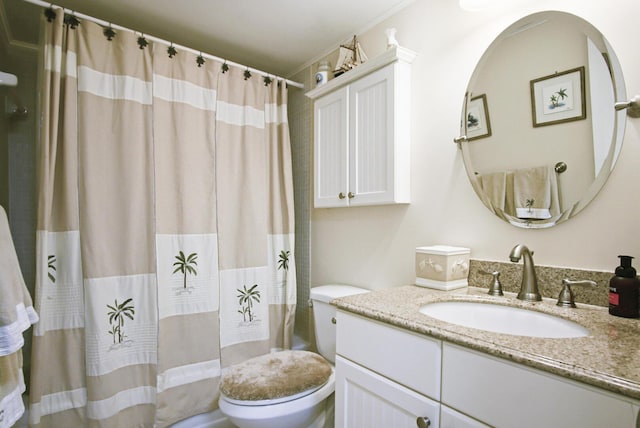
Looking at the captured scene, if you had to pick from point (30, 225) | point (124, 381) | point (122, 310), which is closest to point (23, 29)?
point (30, 225)

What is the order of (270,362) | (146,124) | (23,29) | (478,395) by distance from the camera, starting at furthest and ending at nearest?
(23,29), (146,124), (270,362), (478,395)

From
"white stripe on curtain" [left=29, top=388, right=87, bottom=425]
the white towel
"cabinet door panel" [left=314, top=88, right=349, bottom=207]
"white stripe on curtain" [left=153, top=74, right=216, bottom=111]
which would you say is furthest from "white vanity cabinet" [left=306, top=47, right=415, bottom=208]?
"white stripe on curtain" [left=29, top=388, right=87, bottom=425]

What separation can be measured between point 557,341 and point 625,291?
0.33 m

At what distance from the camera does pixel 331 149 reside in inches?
73.2

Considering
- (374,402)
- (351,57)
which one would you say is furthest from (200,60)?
(374,402)

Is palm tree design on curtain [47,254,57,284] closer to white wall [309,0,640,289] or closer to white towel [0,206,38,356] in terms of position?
white towel [0,206,38,356]

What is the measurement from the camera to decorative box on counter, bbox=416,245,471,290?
123 cm

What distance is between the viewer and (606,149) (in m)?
0.98

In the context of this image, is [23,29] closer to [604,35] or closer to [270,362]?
[270,362]

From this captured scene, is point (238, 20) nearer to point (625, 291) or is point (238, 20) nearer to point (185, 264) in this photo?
point (185, 264)

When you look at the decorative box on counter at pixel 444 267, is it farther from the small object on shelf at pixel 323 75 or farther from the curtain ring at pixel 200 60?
the curtain ring at pixel 200 60

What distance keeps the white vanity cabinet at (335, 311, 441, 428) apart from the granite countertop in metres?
0.05

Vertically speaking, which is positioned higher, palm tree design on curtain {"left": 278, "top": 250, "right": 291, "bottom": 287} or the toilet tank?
palm tree design on curtain {"left": 278, "top": 250, "right": 291, "bottom": 287}

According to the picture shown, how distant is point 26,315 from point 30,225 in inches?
51.2
